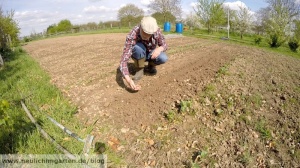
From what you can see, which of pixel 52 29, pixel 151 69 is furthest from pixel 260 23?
pixel 52 29

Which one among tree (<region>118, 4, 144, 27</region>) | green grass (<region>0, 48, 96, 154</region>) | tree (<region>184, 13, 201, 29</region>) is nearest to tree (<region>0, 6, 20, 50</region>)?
green grass (<region>0, 48, 96, 154</region>)

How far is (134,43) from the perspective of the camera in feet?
10.7

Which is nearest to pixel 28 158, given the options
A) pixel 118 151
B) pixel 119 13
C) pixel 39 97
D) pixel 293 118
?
pixel 118 151

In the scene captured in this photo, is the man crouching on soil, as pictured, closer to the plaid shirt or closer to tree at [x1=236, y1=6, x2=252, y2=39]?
the plaid shirt

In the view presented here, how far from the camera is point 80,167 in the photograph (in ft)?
6.13

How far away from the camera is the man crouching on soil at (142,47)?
2870 mm

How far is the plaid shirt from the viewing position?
3.05 metres

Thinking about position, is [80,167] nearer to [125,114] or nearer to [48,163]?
[48,163]

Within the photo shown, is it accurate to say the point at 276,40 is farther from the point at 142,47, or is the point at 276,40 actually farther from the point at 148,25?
the point at 148,25

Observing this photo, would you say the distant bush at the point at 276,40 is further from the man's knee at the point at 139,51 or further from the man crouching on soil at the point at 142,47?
the man's knee at the point at 139,51

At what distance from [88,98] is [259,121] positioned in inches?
101

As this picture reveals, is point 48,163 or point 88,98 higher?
point 88,98

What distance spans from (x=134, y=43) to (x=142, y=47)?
0.17 metres

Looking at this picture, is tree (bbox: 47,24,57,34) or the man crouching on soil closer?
the man crouching on soil
